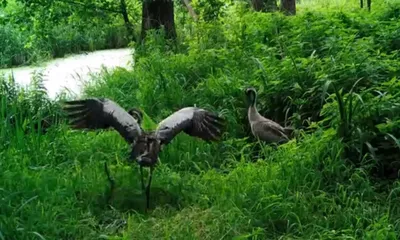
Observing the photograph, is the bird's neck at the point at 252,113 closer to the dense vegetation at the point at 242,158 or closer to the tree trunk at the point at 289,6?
the dense vegetation at the point at 242,158

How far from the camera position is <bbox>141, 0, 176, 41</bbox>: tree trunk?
7586 mm

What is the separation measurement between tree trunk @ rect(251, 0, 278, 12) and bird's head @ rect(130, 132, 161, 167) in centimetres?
558

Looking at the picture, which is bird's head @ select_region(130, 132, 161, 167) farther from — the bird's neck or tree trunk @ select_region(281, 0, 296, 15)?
tree trunk @ select_region(281, 0, 296, 15)

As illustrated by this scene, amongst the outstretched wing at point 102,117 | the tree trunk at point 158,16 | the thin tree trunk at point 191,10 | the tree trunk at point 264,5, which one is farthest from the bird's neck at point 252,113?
the tree trunk at point 264,5

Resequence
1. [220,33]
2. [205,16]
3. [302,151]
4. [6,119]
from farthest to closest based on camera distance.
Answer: [205,16], [220,33], [6,119], [302,151]

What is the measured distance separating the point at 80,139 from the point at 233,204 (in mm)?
1554

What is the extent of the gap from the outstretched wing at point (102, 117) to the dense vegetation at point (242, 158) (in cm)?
23

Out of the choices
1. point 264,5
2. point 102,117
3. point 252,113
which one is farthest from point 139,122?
point 264,5

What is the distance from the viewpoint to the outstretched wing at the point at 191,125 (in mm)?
3836

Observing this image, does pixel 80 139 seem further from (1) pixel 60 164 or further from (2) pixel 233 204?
(2) pixel 233 204

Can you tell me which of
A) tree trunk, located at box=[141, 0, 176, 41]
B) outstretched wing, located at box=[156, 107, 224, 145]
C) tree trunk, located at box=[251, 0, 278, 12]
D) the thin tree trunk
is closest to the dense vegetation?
outstretched wing, located at box=[156, 107, 224, 145]

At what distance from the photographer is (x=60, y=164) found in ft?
14.3

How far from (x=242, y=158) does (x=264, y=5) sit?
506 cm

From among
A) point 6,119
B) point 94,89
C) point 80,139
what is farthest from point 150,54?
point 6,119
